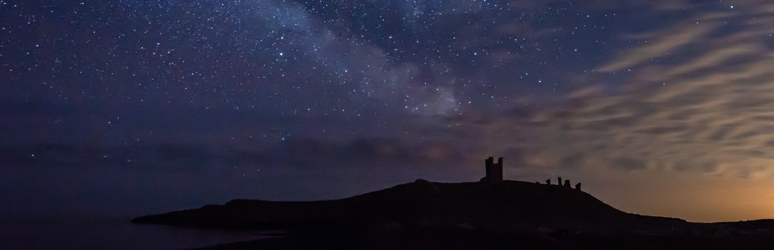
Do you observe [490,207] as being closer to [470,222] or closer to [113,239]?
[470,222]

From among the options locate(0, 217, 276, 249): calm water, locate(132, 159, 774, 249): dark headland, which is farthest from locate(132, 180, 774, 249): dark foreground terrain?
locate(0, 217, 276, 249): calm water

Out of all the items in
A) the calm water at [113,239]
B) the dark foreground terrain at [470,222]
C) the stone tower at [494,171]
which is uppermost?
the stone tower at [494,171]

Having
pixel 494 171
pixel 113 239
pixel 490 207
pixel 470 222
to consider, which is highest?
pixel 494 171

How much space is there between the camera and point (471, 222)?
57062 mm

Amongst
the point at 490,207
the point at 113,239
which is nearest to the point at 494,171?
the point at 490,207

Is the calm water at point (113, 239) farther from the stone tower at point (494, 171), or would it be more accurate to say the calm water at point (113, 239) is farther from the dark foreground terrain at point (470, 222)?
the stone tower at point (494, 171)

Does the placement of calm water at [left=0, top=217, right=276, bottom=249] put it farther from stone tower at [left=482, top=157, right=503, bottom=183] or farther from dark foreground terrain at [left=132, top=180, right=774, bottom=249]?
stone tower at [left=482, top=157, right=503, bottom=183]

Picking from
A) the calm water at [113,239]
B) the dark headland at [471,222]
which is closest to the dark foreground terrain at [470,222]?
the dark headland at [471,222]

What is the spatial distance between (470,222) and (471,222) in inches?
16.6

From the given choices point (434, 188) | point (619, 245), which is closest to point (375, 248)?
point (619, 245)

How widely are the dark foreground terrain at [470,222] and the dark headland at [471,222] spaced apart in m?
0.11

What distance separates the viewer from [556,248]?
40844mm

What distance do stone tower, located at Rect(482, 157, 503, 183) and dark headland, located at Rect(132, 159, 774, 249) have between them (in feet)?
0.92

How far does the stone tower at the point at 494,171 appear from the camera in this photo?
102025mm
